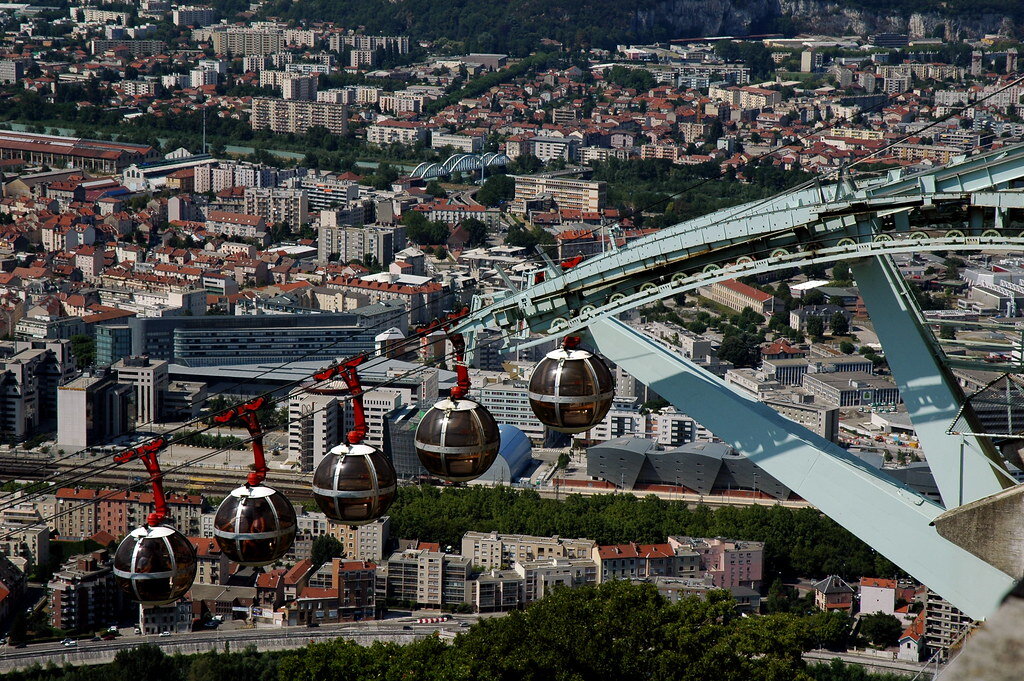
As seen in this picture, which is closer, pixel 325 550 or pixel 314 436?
pixel 325 550

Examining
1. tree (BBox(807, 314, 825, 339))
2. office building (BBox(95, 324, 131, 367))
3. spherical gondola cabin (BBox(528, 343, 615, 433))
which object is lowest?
office building (BBox(95, 324, 131, 367))

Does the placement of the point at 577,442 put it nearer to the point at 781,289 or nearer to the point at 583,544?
the point at 583,544

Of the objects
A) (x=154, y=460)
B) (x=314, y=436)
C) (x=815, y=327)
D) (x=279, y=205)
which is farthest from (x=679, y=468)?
(x=279, y=205)

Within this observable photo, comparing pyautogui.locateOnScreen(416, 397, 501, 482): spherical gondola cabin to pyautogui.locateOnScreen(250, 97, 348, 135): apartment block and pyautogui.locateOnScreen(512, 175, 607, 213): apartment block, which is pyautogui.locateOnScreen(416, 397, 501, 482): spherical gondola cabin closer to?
pyautogui.locateOnScreen(512, 175, 607, 213): apartment block

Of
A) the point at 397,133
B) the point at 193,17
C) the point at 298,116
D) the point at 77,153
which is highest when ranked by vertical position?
the point at 193,17

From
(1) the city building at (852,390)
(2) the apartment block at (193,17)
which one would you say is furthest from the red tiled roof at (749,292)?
(2) the apartment block at (193,17)

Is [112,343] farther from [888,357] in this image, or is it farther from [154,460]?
[888,357]

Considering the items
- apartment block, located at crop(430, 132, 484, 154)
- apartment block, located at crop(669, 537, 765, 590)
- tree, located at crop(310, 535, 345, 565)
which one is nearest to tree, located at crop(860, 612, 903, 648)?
apartment block, located at crop(669, 537, 765, 590)
